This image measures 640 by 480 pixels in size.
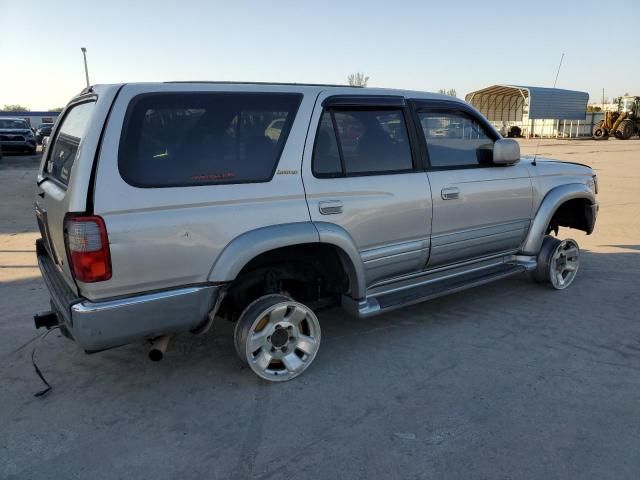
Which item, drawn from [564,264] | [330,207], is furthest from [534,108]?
[330,207]

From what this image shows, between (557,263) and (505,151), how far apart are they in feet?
5.26

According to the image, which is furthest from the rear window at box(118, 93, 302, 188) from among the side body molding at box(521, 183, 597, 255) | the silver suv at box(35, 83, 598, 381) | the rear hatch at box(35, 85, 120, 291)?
the side body molding at box(521, 183, 597, 255)

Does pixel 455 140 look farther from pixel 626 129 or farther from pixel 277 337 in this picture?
pixel 626 129

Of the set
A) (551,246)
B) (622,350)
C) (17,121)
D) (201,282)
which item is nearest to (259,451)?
(201,282)

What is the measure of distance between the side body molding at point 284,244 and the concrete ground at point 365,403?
0.74 m

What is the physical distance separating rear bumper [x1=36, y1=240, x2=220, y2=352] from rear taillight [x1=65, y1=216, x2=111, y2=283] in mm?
176

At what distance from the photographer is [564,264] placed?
16.5 ft

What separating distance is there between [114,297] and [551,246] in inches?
159

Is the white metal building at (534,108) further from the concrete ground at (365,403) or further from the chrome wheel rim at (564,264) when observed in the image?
the concrete ground at (365,403)

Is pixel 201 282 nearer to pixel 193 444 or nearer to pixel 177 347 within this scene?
pixel 193 444

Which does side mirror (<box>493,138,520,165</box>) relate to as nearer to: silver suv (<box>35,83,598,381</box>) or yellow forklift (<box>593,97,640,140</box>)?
silver suv (<box>35,83,598,381</box>)

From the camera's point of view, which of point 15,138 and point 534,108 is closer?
point 15,138

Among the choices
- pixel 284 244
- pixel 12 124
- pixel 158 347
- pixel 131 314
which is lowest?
pixel 158 347

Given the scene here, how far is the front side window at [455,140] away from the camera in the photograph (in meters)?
3.91
